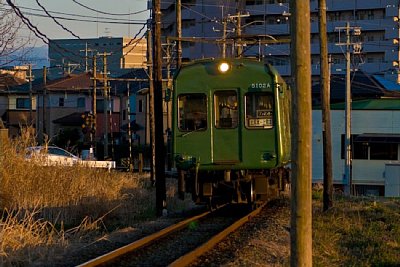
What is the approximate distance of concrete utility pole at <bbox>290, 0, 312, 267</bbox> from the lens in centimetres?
641

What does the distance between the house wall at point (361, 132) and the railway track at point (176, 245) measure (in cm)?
3120

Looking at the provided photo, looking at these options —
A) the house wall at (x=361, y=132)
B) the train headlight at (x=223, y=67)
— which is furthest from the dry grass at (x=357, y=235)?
the house wall at (x=361, y=132)

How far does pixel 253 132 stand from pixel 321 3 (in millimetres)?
4026

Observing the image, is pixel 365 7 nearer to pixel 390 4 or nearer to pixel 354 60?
pixel 390 4

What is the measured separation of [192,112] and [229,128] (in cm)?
91

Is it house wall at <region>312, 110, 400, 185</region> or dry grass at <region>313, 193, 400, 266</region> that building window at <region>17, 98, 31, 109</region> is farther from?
dry grass at <region>313, 193, 400, 266</region>

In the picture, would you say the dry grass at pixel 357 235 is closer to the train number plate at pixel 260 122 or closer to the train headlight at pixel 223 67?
the train number plate at pixel 260 122

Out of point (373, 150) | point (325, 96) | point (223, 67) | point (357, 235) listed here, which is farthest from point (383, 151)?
point (357, 235)

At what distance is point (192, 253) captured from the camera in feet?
33.2

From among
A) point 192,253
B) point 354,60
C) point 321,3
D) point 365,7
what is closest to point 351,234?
point 192,253

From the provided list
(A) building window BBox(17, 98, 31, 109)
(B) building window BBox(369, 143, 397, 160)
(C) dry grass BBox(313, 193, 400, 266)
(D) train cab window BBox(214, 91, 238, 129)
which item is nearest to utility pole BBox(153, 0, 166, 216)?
(D) train cab window BBox(214, 91, 238, 129)

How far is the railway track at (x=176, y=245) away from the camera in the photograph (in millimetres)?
9883

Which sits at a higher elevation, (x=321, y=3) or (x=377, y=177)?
(x=321, y=3)

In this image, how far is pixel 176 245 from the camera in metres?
11.6
